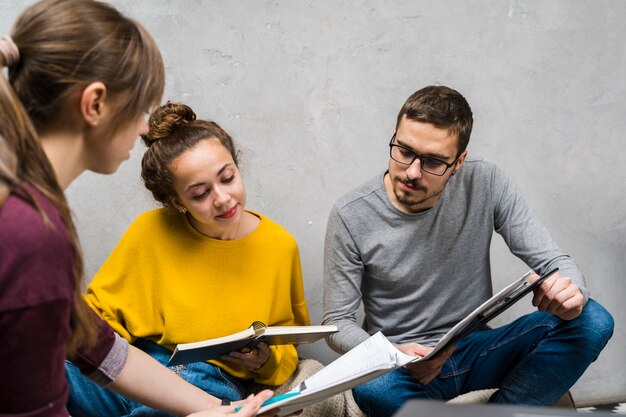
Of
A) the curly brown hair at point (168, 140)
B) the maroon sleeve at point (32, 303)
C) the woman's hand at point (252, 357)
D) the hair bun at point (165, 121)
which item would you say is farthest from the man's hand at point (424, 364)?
the maroon sleeve at point (32, 303)

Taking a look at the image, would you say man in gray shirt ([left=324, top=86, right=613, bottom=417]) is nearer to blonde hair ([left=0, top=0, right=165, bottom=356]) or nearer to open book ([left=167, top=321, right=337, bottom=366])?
open book ([left=167, top=321, right=337, bottom=366])

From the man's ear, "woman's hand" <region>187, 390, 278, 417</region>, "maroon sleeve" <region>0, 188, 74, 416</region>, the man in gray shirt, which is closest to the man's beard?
the man in gray shirt

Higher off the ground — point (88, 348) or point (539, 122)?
point (539, 122)

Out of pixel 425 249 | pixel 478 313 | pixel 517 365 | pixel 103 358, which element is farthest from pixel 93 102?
pixel 517 365

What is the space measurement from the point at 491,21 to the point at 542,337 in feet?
3.12

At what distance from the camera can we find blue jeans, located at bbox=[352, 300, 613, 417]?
185cm

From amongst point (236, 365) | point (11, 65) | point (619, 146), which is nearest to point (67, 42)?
point (11, 65)

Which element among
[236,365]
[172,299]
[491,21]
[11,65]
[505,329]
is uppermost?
[491,21]

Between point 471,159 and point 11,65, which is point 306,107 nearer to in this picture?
point 471,159

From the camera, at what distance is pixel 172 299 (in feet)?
6.33

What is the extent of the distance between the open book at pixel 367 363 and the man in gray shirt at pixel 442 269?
0.88 feet

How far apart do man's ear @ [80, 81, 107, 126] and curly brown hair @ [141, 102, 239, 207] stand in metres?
0.66

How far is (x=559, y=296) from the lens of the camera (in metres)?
1.74

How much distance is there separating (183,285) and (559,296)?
94 cm
